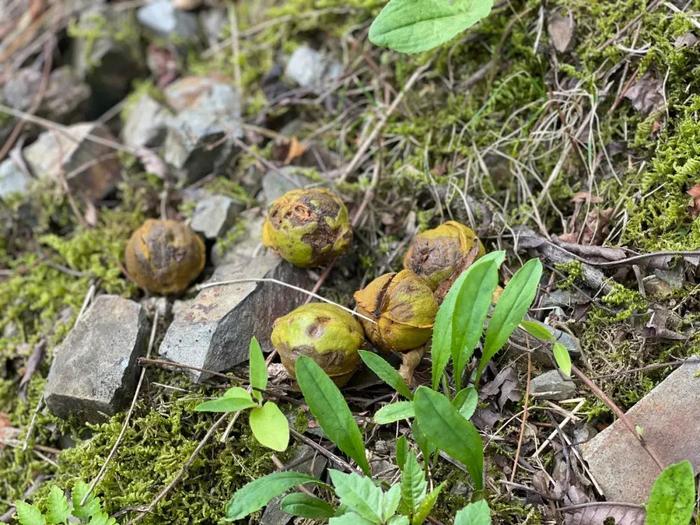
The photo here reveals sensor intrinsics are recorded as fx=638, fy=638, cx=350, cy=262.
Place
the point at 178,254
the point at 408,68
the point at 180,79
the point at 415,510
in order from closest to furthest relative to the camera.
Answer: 1. the point at 415,510
2. the point at 178,254
3. the point at 408,68
4. the point at 180,79

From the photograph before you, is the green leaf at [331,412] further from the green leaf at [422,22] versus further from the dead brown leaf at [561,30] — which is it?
the dead brown leaf at [561,30]

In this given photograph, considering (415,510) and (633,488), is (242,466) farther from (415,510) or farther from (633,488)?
(633,488)

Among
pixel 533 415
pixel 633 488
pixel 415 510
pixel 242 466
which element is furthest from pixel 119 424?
pixel 633 488

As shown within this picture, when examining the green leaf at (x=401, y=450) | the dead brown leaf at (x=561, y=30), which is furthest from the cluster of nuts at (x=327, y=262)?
the dead brown leaf at (x=561, y=30)

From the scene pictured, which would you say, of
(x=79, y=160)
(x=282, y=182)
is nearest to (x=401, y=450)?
(x=282, y=182)

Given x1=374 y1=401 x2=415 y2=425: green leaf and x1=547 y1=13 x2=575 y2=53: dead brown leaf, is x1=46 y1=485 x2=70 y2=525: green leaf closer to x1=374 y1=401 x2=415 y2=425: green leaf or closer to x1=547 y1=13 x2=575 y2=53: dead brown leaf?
x1=374 y1=401 x2=415 y2=425: green leaf

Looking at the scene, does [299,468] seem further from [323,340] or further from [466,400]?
[466,400]
